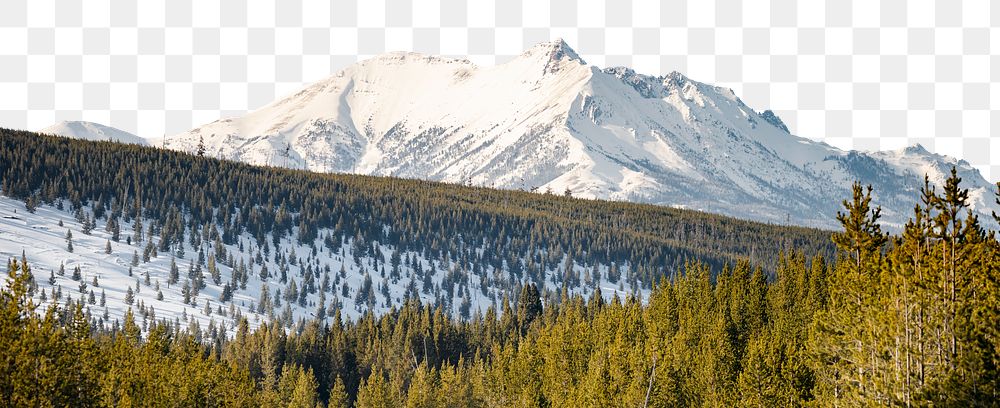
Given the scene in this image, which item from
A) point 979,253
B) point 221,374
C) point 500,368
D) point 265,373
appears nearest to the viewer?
point 979,253

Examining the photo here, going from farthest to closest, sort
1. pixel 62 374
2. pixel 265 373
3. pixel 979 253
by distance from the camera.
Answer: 1. pixel 265 373
2. pixel 62 374
3. pixel 979 253

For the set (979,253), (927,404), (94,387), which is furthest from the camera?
(94,387)

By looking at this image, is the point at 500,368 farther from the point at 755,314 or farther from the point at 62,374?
the point at 62,374

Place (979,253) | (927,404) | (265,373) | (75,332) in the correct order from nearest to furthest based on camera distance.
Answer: (927,404) → (979,253) → (75,332) → (265,373)

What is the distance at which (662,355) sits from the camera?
92.2m

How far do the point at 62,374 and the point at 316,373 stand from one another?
9202 centimetres

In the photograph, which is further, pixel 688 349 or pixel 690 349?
pixel 690 349

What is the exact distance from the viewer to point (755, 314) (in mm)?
101938

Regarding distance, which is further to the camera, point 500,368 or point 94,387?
point 500,368

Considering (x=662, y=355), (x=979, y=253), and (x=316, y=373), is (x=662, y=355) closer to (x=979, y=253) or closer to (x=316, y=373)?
(x=979, y=253)

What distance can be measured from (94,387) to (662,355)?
47990mm

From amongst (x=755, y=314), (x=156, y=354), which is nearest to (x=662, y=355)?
(x=755, y=314)

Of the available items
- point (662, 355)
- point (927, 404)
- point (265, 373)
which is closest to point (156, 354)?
point (662, 355)

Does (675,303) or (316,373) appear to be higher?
(675,303)
